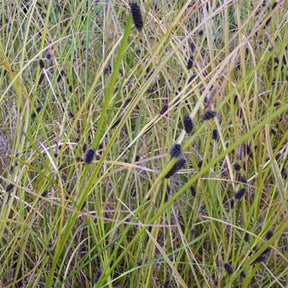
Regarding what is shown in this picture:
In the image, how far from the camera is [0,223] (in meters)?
0.86

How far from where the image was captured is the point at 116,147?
120 cm

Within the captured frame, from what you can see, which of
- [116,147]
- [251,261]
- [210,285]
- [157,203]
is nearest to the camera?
[251,261]

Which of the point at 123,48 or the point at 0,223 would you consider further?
the point at 0,223

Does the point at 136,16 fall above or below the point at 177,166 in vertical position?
above

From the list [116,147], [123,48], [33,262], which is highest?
[123,48]

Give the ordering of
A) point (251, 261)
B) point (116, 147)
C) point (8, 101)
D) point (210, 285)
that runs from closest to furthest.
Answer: point (251, 261) → point (210, 285) → point (116, 147) → point (8, 101)

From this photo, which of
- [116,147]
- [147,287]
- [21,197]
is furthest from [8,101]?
[147,287]

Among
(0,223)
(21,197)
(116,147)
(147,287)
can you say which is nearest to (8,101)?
(116,147)

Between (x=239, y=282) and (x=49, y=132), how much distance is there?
1.91 feet

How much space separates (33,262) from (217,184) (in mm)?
383

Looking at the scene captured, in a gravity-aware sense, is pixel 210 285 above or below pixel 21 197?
below

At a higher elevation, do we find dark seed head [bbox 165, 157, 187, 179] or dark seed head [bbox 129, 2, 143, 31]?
dark seed head [bbox 129, 2, 143, 31]

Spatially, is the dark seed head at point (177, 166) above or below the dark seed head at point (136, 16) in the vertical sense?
below

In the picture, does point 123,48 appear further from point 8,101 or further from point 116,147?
point 8,101
